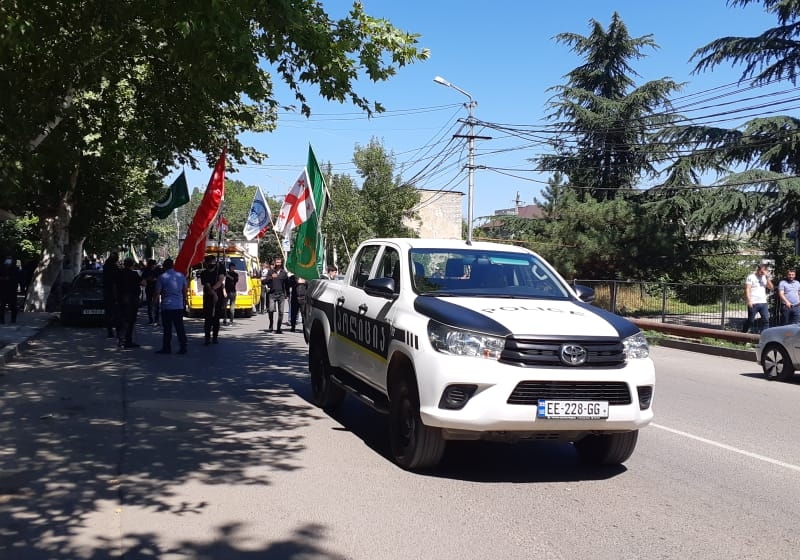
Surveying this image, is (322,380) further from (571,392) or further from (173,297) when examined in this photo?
(173,297)

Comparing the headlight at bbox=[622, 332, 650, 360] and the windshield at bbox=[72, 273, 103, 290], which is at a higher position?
the windshield at bbox=[72, 273, 103, 290]

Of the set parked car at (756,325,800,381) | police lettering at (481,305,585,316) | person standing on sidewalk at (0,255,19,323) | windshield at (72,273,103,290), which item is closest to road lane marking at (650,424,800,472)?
police lettering at (481,305,585,316)

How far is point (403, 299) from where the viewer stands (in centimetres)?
671

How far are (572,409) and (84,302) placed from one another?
17526 mm

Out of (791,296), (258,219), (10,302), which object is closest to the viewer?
(791,296)

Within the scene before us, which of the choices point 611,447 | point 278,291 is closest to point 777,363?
point 611,447

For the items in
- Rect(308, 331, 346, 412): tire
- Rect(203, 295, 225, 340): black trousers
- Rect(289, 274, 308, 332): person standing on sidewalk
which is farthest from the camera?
Rect(289, 274, 308, 332): person standing on sidewalk

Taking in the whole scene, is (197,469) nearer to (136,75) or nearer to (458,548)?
(458,548)

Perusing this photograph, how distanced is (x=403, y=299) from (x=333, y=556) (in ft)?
8.86

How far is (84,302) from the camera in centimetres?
2045

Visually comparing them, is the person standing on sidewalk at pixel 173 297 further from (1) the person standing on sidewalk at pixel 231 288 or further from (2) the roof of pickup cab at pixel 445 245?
(2) the roof of pickup cab at pixel 445 245

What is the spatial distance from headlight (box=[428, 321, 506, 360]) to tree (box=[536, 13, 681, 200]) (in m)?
30.4

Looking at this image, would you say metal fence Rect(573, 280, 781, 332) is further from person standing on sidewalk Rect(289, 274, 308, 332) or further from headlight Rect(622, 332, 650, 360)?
headlight Rect(622, 332, 650, 360)

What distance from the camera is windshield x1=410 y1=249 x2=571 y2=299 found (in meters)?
6.87
